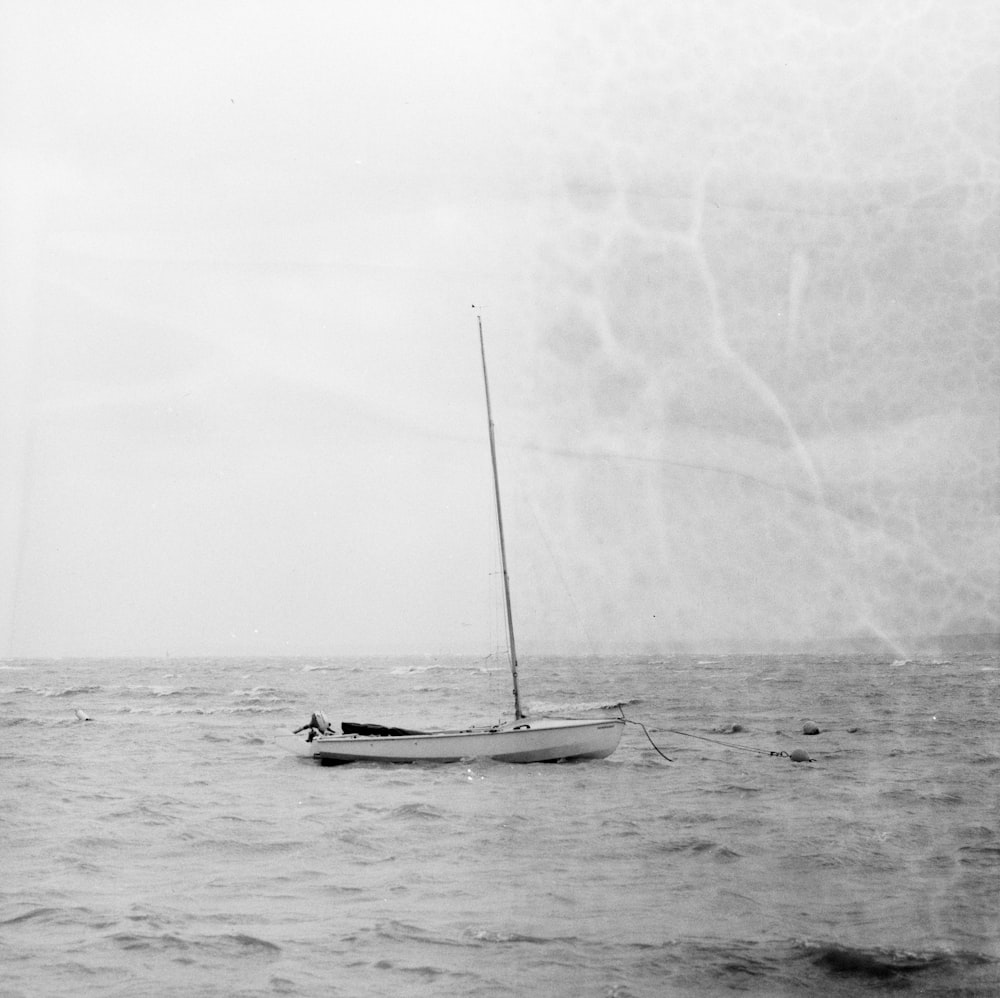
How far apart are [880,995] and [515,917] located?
125 inches

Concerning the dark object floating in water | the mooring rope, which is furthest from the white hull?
the dark object floating in water

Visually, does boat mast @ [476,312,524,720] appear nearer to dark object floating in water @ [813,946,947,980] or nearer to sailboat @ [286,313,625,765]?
sailboat @ [286,313,625,765]

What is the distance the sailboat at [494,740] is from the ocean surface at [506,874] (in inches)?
12.9

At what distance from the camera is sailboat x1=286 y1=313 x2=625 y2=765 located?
21.0 meters

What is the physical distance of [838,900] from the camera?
1013 cm

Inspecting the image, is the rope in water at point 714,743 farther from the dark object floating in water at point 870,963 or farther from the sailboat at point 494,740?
the dark object floating in water at point 870,963

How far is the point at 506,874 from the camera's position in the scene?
11.5 m

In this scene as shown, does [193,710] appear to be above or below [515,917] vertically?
above

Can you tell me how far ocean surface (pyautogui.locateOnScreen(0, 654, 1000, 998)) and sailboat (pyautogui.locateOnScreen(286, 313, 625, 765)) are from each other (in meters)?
0.33

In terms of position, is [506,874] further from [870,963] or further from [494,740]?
[494,740]

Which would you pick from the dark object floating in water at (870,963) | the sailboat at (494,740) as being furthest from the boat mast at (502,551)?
the dark object floating in water at (870,963)

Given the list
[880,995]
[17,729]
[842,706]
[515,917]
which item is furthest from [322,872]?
[842,706]

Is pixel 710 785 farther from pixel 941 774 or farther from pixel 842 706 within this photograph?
pixel 842 706

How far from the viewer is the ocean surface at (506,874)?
8227mm
